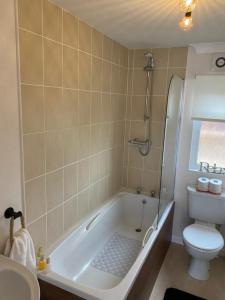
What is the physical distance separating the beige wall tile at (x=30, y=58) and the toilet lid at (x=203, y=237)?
6.58ft

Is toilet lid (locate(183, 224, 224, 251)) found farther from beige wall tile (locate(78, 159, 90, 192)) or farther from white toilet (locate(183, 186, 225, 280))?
beige wall tile (locate(78, 159, 90, 192))

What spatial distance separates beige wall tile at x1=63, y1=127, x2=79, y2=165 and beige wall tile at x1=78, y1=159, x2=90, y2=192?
0.13 meters

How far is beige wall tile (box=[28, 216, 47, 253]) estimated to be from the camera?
1719mm

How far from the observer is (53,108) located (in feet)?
5.77

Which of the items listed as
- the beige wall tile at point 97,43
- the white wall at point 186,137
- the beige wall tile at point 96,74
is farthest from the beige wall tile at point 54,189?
the white wall at point 186,137

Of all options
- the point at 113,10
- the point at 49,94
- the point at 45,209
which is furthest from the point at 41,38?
the point at 45,209

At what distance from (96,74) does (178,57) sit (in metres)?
1.02

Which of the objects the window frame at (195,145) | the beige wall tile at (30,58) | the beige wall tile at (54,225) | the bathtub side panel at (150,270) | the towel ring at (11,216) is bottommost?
the bathtub side panel at (150,270)

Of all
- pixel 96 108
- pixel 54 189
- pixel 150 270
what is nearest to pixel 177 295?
pixel 150 270

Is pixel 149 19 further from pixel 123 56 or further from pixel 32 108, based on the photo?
pixel 32 108

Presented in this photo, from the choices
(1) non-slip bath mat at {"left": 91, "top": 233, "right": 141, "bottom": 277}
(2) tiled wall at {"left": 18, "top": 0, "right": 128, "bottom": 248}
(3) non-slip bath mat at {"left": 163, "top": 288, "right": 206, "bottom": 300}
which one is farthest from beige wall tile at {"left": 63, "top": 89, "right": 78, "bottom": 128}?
(3) non-slip bath mat at {"left": 163, "top": 288, "right": 206, "bottom": 300}

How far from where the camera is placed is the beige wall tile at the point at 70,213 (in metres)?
2.08

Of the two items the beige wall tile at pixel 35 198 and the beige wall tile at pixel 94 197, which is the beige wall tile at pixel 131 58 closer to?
the beige wall tile at pixel 94 197

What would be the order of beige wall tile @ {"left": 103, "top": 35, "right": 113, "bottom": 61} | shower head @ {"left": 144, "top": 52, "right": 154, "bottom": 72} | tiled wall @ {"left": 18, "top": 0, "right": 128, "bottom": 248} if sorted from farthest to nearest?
shower head @ {"left": 144, "top": 52, "right": 154, "bottom": 72} → beige wall tile @ {"left": 103, "top": 35, "right": 113, "bottom": 61} → tiled wall @ {"left": 18, "top": 0, "right": 128, "bottom": 248}
